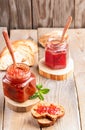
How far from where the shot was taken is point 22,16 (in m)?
2.28

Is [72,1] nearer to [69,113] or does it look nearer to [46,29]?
[46,29]

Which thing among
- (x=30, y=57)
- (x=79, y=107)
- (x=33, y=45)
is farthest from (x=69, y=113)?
(x=33, y=45)

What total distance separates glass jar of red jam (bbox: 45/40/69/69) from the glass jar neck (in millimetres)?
219

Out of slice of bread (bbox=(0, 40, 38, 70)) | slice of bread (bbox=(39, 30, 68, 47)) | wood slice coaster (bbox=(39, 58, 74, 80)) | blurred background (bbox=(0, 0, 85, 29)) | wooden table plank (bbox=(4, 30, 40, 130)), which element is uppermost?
blurred background (bbox=(0, 0, 85, 29))

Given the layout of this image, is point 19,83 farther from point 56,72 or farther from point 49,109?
point 56,72

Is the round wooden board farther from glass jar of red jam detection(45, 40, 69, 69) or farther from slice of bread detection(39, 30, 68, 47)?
slice of bread detection(39, 30, 68, 47)

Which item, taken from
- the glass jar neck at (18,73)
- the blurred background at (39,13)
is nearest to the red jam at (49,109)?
the glass jar neck at (18,73)

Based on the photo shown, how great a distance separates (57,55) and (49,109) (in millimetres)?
318

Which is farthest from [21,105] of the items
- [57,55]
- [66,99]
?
[57,55]

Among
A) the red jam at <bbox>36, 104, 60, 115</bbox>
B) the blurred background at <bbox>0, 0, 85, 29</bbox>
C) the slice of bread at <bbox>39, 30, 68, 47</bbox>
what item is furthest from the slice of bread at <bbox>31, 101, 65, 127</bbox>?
the blurred background at <bbox>0, 0, 85, 29</bbox>

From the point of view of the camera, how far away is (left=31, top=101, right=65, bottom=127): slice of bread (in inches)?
56.9

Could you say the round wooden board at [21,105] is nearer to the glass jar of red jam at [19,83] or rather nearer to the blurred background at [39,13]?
the glass jar of red jam at [19,83]

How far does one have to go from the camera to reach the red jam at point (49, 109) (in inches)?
58.3

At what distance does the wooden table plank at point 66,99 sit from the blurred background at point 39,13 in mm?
619
